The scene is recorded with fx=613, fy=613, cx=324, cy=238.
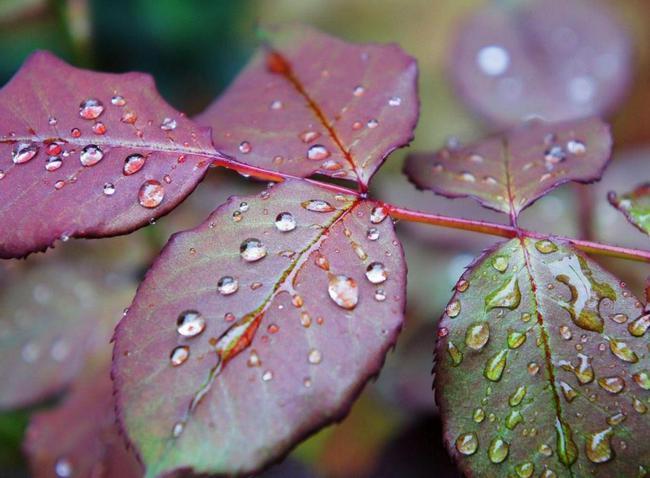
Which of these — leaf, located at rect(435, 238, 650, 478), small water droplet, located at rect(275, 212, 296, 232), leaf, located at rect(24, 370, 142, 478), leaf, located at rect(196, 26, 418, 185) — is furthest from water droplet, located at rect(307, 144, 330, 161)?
leaf, located at rect(24, 370, 142, 478)

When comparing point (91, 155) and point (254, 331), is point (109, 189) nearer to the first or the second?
point (91, 155)

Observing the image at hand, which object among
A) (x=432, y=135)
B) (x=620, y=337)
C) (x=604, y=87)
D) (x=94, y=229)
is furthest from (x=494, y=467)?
(x=432, y=135)

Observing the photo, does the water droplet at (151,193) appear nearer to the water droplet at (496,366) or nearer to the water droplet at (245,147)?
the water droplet at (245,147)

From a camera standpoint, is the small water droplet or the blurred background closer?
the small water droplet

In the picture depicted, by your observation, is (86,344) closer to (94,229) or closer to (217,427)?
(94,229)

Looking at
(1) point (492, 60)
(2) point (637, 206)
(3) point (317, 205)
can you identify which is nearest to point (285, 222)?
(3) point (317, 205)

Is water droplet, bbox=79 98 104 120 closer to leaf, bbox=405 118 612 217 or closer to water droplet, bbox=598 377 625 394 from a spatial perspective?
leaf, bbox=405 118 612 217
